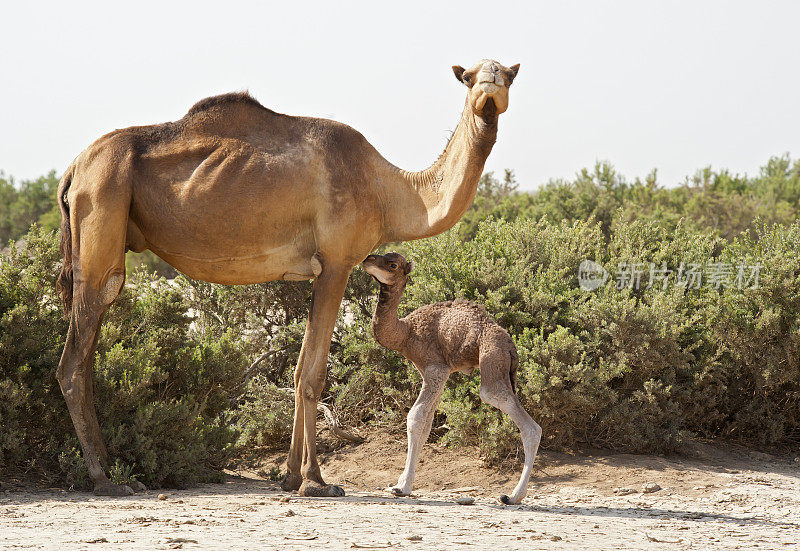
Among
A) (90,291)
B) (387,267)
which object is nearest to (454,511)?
(387,267)

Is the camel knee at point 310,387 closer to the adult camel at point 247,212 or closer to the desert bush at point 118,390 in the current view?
the adult camel at point 247,212

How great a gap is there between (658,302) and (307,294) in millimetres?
4426

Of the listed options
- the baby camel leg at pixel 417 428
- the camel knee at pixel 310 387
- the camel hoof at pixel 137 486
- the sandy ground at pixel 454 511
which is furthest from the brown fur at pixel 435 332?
the camel hoof at pixel 137 486

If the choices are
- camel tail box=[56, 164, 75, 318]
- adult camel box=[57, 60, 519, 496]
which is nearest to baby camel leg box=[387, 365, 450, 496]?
adult camel box=[57, 60, 519, 496]

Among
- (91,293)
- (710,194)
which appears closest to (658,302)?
(91,293)

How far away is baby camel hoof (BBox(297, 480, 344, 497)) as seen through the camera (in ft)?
24.3

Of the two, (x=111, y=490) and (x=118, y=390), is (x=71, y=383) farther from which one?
(x=111, y=490)

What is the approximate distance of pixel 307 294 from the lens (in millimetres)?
11781

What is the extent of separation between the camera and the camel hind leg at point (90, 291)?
24.2ft

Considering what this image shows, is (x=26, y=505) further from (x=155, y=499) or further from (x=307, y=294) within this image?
(x=307, y=294)

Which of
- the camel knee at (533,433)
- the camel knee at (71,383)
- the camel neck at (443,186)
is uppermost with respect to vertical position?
the camel neck at (443,186)

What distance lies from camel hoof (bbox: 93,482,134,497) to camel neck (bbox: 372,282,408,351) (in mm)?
2421

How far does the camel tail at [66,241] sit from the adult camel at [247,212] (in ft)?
0.06

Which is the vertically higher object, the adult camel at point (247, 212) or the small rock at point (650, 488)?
the adult camel at point (247, 212)
